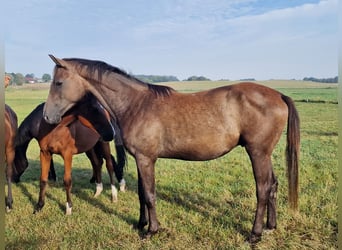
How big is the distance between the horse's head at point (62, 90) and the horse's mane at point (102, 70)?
12 cm

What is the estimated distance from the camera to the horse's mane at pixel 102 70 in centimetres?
359

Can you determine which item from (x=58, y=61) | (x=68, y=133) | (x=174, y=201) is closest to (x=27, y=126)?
(x=68, y=133)

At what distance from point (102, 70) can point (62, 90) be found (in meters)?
0.56

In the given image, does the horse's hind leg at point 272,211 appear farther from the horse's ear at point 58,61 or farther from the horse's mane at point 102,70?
the horse's ear at point 58,61

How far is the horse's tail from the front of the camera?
3.42 metres

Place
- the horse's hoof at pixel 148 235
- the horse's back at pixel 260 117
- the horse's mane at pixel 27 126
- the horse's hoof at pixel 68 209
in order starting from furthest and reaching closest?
the horse's mane at pixel 27 126
the horse's hoof at pixel 68 209
the horse's hoof at pixel 148 235
the horse's back at pixel 260 117

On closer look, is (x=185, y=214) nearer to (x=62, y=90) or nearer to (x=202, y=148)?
(x=202, y=148)

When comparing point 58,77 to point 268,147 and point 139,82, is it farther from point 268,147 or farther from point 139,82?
point 268,147

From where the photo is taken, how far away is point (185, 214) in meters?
4.22

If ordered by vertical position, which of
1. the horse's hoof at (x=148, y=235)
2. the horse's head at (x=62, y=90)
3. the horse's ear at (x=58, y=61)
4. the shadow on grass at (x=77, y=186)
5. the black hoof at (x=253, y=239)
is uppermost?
the horse's ear at (x=58, y=61)

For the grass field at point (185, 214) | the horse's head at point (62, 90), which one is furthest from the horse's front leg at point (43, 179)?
the horse's head at point (62, 90)

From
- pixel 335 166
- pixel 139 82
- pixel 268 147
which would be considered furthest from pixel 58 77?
pixel 335 166

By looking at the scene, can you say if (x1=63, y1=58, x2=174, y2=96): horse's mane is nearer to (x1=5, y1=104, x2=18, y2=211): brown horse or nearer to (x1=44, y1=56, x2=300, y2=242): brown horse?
(x1=44, y1=56, x2=300, y2=242): brown horse

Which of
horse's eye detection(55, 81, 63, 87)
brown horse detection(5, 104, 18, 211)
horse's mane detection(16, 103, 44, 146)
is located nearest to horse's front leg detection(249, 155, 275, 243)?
horse's eye detection(55, 81, 63, 87)
